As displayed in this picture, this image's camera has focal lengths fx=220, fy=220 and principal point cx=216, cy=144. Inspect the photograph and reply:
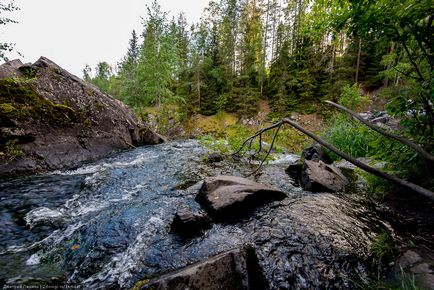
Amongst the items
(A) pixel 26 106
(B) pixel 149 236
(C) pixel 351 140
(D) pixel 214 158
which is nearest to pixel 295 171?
(D) pixel 214 158

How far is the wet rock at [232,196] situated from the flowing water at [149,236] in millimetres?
230

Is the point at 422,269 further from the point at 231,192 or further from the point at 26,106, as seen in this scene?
the point at 26,106

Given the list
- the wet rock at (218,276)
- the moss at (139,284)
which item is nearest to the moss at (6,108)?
the moss at (139,284)

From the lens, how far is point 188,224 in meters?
3.74

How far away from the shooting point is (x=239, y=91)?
27906 millimetres

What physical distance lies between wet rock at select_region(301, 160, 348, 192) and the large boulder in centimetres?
858

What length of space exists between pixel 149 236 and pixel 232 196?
1.69 m

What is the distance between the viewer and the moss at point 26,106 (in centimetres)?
788

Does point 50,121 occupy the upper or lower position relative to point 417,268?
upper

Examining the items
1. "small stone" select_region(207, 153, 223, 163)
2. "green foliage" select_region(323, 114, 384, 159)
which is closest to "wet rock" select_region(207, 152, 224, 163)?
"small stone" select_region(207, 153, 223, 163)

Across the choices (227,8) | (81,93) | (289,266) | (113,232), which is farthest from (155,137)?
(227,8)

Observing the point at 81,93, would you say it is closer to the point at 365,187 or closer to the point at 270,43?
the point at 365,187

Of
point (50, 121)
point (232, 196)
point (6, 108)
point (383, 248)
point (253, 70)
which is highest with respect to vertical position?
point (253, 70)

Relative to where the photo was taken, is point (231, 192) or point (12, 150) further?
point (12, 150)
